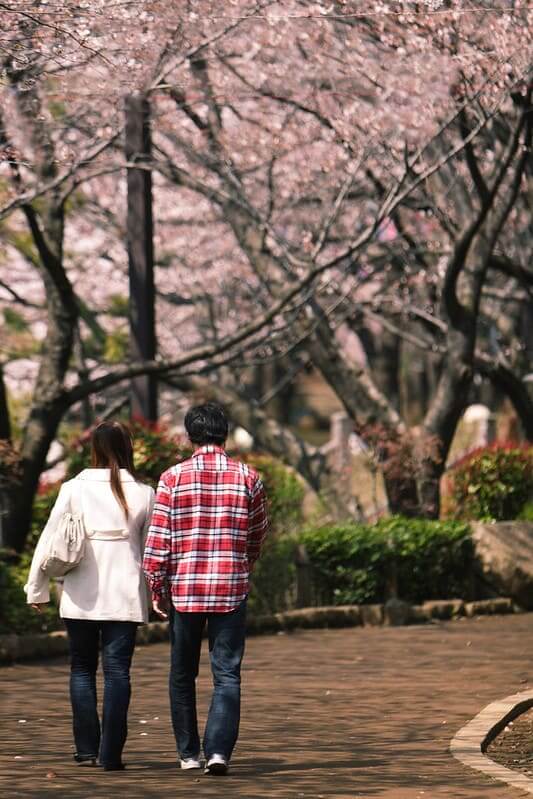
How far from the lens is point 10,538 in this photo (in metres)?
14.4

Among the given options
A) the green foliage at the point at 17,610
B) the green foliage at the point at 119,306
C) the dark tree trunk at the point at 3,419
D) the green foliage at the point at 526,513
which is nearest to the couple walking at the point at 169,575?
the green foliage at the point at 17,610

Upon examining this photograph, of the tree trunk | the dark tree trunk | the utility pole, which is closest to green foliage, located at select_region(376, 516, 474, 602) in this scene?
the utility pole

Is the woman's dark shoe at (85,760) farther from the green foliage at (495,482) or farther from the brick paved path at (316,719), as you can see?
the green foliage at (495,482)

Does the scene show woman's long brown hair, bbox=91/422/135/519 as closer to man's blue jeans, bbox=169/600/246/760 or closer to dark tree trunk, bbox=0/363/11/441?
man's blue jeans, bbox=169/600/246/760

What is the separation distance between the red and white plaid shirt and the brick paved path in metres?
0.88

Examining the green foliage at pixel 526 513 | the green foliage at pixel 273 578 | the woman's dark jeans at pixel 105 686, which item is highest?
the green foliage at pixel 526 513

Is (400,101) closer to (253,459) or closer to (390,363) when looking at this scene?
(253,459)

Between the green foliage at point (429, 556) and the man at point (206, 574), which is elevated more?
the green foliage at point (429, 556)

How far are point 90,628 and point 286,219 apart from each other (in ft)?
48.8

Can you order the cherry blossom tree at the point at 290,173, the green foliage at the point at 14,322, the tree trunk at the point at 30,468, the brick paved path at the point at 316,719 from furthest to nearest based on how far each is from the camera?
the green foliage at the point at 14,322
the tree trunk at the point at 30,468
the cherry blossom tree at the point at 290,173
the brick paved path at the point at 316,719

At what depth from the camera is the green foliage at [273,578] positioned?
1541 cm

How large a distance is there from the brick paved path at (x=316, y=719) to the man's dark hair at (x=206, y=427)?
161cm

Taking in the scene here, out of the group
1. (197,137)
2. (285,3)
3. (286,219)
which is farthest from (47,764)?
(286,219)

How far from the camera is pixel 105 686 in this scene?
7645 mm
